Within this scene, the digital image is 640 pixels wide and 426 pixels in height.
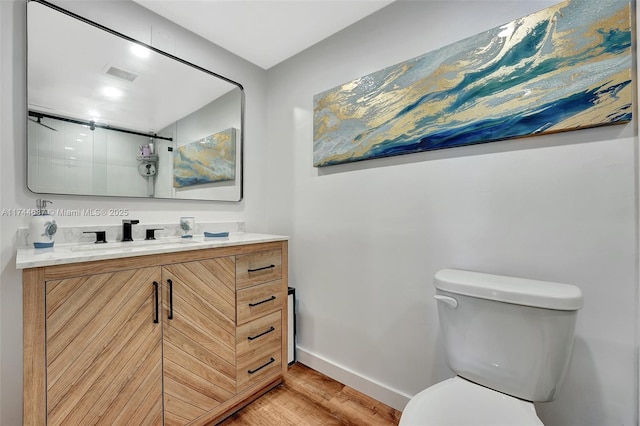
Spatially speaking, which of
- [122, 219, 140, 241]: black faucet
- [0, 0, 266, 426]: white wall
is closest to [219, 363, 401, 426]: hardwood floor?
[0, 0, 266, 426]: white wall

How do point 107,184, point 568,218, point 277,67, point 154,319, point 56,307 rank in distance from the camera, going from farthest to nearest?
point 277,67 < point 107,184 < point 154,319 < point 568,218 < point 56,307

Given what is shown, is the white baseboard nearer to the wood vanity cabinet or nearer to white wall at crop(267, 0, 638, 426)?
white wall at crop(267, 0, 638, 426)

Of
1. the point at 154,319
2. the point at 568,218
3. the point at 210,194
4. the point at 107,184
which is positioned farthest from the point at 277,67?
the point at 568,218

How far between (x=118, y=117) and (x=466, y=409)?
2.17m

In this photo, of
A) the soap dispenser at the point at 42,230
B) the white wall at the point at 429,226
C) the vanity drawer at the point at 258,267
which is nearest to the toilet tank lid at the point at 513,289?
the white wall at the point at 429,226

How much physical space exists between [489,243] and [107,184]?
2.03m

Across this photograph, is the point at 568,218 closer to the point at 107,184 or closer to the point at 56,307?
the point at 56,307

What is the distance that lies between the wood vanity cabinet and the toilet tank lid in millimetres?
1069

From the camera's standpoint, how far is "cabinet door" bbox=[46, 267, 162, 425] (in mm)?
988

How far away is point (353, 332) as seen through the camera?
1773 millimetres

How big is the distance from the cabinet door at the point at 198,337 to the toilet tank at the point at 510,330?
109 centimetres

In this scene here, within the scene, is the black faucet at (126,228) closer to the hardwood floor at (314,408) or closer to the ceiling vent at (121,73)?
the ceiling vent at (121,73)

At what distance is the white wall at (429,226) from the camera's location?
1032 mm

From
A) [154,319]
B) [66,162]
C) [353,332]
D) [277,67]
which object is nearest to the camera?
[154,319]
